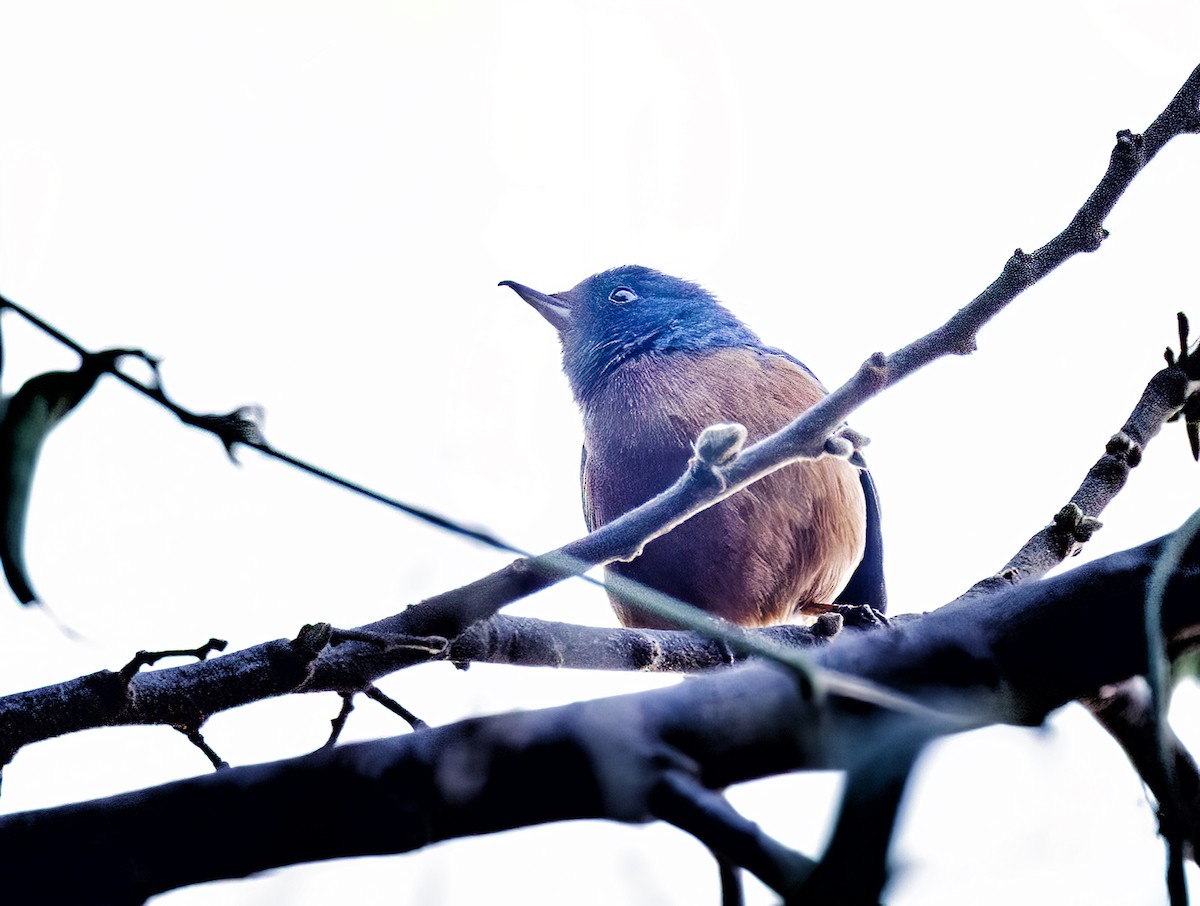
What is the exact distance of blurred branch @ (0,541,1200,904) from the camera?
938 mm

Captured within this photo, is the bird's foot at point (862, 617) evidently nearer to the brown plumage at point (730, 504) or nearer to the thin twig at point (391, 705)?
the brown plumage at point (730, 504)

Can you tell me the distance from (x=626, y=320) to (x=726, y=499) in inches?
50.2

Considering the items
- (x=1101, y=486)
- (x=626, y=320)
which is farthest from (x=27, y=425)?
(x=626, y=320)

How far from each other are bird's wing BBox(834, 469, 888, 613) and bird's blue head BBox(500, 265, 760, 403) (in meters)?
0.70

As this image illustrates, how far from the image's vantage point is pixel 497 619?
201cm

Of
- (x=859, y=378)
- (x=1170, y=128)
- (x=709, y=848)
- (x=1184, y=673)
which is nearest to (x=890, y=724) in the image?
(x=709, y=848)

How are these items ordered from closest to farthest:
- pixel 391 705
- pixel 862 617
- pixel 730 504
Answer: pixel 391 705, pixel 862 617, pixel 730 504

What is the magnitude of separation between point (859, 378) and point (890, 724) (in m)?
0.89

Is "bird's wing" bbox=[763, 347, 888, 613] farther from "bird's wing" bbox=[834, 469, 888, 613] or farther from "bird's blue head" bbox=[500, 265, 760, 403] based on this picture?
"bird's blue head" bbox=[500, 265, 760, 403]

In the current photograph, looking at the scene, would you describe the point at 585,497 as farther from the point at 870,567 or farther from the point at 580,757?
the point at 580,757

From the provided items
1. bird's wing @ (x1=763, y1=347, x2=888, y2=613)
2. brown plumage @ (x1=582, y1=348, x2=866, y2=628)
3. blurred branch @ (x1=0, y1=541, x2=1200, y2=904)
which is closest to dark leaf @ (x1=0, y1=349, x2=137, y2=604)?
blurred branch @ (x1=0, y1=541, x2=1200, y2=904)

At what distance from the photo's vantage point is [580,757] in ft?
3.20

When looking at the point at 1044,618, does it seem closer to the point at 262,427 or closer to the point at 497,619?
the point at 262,427

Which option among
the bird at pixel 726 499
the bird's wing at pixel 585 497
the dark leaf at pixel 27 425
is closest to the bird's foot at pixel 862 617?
the bird at pixel 726 499
